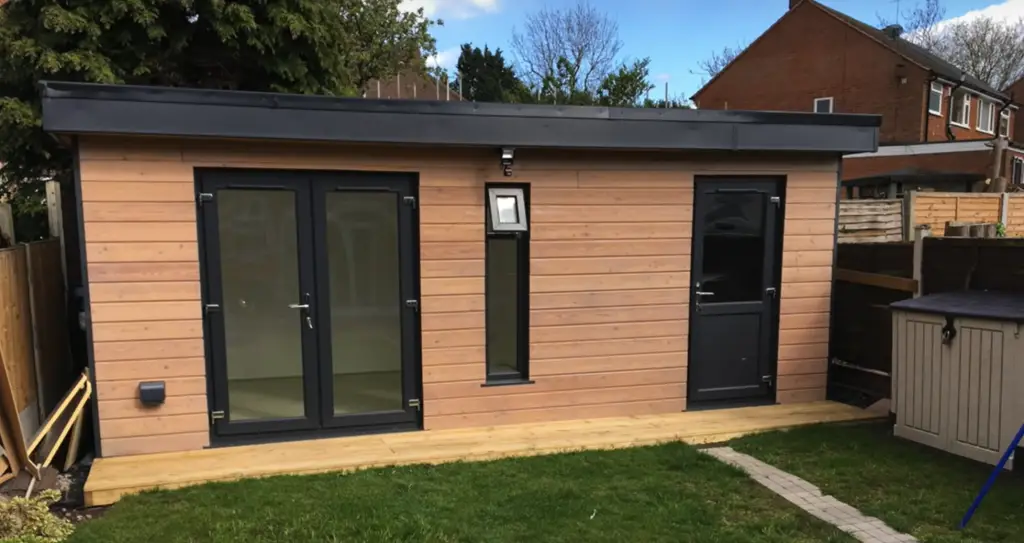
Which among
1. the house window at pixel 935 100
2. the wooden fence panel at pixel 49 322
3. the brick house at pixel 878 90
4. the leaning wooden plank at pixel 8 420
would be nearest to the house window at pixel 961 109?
the brick house at pixel 878 90

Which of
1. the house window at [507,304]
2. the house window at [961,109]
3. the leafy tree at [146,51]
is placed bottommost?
the house window at [507,304]

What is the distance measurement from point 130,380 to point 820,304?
5119 mm

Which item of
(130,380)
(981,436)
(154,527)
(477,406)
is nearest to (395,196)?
(477,406)

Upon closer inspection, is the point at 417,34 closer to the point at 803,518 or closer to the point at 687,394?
the point at 687,394

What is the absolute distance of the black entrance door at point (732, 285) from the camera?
5.23 meters

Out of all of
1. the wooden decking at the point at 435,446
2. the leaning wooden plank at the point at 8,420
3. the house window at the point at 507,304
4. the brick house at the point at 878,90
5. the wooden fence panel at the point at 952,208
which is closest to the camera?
the leaning wooden plank at the point at 8,420

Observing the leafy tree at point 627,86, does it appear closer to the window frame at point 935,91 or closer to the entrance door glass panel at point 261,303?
the window frame at point 935,91

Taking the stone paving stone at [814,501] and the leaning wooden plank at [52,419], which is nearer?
the stone paving stone at [814,501]

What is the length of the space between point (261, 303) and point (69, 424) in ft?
4.37

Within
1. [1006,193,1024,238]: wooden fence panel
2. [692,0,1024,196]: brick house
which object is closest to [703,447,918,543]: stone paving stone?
[1006,193,1024,238]: wooden fence panel

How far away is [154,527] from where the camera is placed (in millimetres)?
3299

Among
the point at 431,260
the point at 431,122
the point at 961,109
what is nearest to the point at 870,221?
the point at 431,260

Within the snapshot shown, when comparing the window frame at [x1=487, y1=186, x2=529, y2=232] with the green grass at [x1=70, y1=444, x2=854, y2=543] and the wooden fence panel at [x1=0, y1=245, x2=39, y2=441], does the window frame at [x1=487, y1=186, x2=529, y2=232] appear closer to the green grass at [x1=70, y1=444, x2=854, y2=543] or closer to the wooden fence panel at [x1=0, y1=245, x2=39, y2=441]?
the green grass at [x1=70, y1=444, x2=854, y2=543]

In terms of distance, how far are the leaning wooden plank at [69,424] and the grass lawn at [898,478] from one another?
4.36 meters
